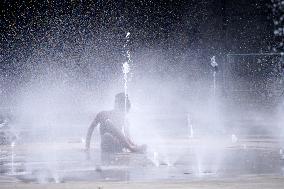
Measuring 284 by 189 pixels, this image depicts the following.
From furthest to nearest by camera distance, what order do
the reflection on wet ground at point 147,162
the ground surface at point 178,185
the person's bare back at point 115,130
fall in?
the person's bare back at point 115,130 → the reflection on wet ground at point 147,162 → the ground surface at point 178,185

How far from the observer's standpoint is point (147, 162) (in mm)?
9477

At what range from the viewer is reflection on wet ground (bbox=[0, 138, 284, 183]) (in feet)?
25.2

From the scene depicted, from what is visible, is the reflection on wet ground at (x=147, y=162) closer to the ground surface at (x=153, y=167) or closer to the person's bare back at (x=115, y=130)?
the ground surface at (x=153, y=167)

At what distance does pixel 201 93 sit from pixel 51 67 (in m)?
23.8

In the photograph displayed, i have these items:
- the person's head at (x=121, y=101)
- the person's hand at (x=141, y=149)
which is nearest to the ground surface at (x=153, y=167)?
the person's hand at (x=141, y=149)

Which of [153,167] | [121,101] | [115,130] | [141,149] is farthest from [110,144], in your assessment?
[153,167]

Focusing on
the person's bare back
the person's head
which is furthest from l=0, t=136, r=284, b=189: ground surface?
the person's head

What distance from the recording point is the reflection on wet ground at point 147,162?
7684 mm

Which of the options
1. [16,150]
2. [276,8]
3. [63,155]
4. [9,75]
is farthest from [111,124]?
[9,75]

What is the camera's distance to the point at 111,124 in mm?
11188

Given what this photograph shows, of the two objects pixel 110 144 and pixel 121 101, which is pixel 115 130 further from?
pixel 121 101

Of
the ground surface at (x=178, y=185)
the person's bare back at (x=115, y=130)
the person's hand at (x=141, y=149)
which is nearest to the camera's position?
the ground surface at (x=178, y=185)

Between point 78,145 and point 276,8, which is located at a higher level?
point 276,8

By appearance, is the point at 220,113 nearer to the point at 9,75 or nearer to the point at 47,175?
the point at 47,175
